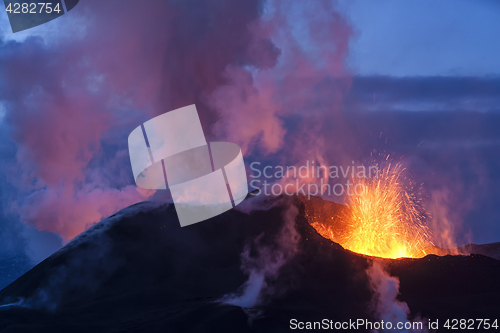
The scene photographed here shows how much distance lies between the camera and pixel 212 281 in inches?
1180

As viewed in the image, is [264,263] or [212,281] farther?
[264,263]

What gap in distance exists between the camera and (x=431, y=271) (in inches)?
1144

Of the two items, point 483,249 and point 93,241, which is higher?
point 93,241

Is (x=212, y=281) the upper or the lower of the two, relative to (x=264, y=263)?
lower

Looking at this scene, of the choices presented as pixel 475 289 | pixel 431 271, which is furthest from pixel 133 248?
pixel 475 289

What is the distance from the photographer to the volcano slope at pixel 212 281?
2347 cm

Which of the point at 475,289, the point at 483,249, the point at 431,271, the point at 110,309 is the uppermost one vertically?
the point at 110,309

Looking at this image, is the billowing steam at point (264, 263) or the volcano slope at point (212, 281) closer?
the volcano slope at point (212, 281)

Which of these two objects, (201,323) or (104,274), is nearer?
(201,323)

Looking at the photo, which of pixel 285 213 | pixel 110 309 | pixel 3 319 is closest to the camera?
pixel 3 319

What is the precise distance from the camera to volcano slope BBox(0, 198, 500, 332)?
924 inches

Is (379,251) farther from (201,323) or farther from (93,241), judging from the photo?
(93,241)

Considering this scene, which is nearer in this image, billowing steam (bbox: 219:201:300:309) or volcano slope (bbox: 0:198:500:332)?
volcano slope (bbox: 0:198:500:332)

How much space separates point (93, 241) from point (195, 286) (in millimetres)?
10648
